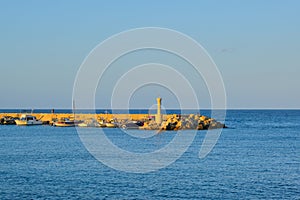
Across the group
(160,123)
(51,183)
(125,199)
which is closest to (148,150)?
(51,183)

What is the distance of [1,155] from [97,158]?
10.7 metres

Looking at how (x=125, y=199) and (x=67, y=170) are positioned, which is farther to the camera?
(x=67, y=170)

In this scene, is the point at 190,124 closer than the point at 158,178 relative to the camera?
No

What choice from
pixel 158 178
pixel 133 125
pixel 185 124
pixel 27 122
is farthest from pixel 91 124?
pixel 158 178

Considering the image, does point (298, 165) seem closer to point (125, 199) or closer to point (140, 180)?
point (140, 180)

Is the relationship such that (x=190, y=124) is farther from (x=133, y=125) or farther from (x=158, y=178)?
(x=158, y=178)

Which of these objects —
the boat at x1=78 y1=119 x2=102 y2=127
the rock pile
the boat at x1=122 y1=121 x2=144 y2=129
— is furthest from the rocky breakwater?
the boat at x1=78 y1=119 x2=102 y2=127

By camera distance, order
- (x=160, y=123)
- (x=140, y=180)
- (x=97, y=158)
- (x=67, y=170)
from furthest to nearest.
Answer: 1. (x=160, y=123)
2. (x=97, y=158)
3. (x=67, y=170)
4. (x=140, y=180)

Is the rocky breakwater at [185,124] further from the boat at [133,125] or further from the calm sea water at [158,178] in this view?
the calm sea water at [158,178]

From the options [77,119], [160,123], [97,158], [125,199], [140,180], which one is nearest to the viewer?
[125,199]

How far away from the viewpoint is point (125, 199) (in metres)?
31.9

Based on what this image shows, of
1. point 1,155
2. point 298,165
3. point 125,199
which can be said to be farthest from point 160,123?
point 125,199

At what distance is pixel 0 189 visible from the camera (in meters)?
34.7

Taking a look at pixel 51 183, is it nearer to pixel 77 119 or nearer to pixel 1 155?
pixel 1 155
